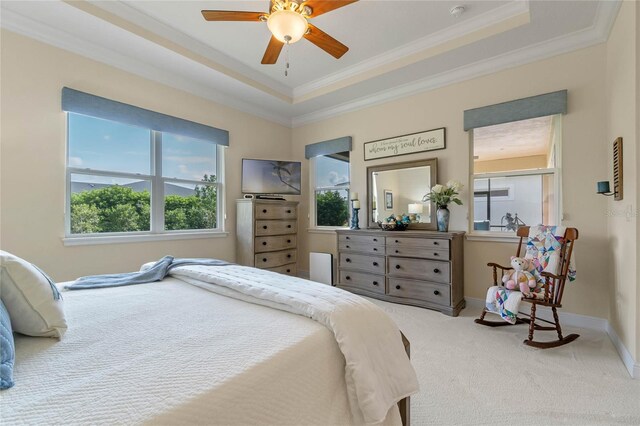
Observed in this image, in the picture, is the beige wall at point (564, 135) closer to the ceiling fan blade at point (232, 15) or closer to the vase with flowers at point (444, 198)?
the vase with flowers at point (444, 198)

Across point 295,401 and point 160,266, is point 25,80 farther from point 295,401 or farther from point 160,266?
point 295,401

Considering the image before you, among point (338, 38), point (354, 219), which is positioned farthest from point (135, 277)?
point (338, 38)

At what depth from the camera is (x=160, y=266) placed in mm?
1895

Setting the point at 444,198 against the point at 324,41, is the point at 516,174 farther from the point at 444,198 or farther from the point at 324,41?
the point at 324,41

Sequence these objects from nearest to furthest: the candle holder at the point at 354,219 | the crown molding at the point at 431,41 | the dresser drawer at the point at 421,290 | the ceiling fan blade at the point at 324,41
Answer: the ceiling fan blade at the point at 324,41
the crown molding at the point at 431,41
the dresser drawer at the point at 421,290
the candle holder at the point at 354,219

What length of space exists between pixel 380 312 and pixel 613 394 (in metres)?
1.63

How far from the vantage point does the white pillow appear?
3.17ft

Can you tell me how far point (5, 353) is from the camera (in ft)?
2.48

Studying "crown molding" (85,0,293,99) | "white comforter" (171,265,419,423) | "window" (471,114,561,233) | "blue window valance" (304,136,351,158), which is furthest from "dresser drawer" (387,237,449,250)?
"crown molding" (85,0,293,99)

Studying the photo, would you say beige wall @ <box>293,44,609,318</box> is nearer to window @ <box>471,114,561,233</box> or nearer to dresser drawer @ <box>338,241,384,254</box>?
window @ <box>471,114,561,233</box>

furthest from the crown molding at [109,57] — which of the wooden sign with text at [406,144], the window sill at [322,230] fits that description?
the window sill at [322,230]

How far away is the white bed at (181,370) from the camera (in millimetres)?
629

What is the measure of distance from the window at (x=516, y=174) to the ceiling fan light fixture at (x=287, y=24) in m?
2.38

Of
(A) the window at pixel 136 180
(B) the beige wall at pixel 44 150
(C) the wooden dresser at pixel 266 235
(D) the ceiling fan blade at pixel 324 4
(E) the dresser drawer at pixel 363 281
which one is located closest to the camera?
(D) the ceiling fan blade at pixel 324 4
